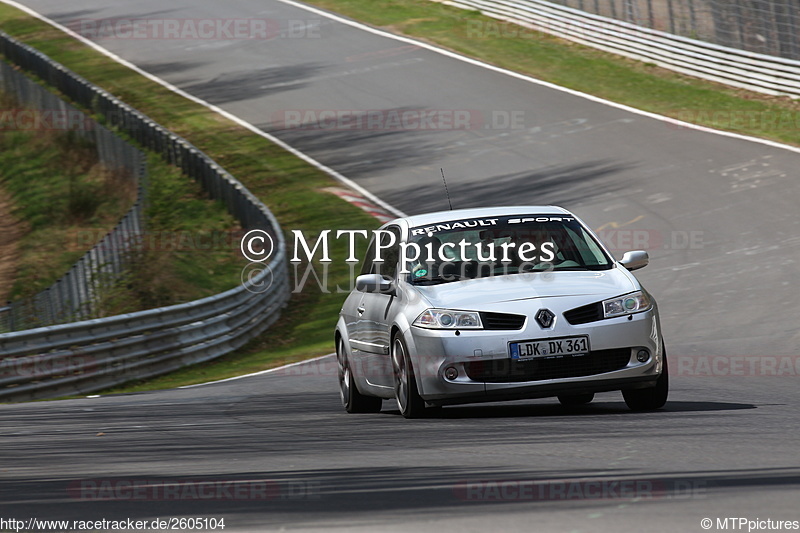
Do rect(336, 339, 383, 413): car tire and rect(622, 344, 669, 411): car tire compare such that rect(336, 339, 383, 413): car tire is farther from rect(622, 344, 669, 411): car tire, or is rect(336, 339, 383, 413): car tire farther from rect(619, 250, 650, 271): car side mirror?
rect(619, 250, 650, 271): car side mirror

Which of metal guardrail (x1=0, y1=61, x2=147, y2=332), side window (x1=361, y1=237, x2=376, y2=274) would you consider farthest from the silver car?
metal guardrail (x1=0, y1=61, x2=147, y2=332)

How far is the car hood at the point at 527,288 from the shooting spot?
9594 mm

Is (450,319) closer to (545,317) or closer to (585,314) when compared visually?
(545,317)

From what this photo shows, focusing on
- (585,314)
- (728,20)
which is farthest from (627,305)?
(728,20)

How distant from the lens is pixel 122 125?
34.0m

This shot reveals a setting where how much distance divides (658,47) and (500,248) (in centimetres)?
2498

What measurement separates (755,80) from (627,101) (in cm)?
288

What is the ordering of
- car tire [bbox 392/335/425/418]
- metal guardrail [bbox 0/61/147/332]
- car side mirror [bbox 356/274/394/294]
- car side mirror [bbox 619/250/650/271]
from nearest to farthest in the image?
car tire [bbox 392/335/425/418], car side mirror [bbox 619/250/650/271], car side mirror [bbox 356/274/394/294], metal guardrail [bbox 0/61/147/332]

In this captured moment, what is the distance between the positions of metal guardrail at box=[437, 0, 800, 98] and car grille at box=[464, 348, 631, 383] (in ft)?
72.7

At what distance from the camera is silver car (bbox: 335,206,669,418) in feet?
31.0

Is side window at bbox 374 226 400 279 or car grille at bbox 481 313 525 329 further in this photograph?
side window at bbox 374 226 400 279

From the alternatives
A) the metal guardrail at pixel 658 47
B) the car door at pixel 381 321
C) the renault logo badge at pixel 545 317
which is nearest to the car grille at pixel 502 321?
the renault logo badge at pixel 545 317

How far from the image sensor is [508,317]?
948cm

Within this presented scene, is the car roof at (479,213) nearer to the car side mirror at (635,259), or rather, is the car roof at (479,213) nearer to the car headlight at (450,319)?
the car side mirror at (635,259)
